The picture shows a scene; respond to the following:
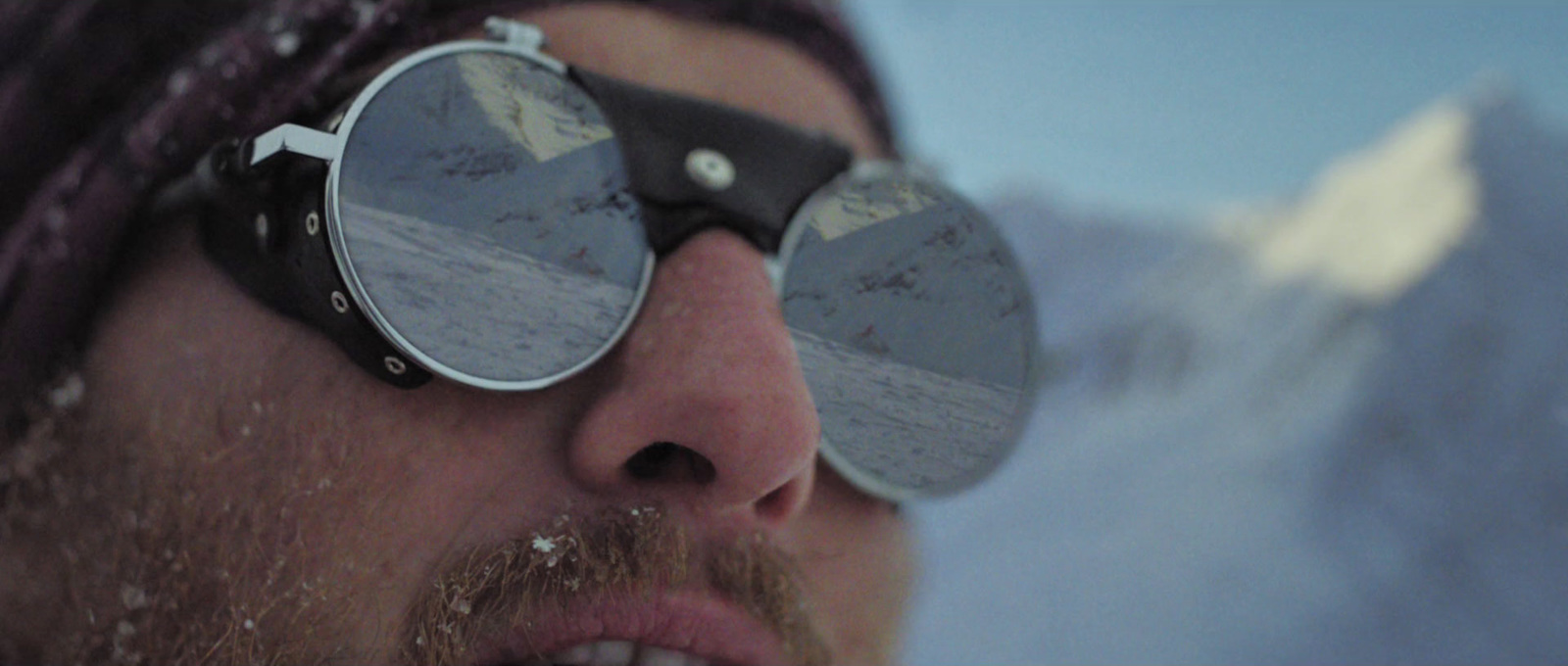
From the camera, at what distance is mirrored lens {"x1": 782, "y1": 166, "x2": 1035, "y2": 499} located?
0.72m

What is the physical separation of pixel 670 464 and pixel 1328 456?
1586mm

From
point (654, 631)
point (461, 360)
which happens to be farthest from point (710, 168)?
point (654, 631)

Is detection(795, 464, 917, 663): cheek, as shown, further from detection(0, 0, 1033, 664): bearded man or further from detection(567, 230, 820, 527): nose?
detection(567, 230, 820, 527): nose

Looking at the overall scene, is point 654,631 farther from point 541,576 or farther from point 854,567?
point 854,567

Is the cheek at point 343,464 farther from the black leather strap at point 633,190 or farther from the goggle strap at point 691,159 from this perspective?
the goggle strap at point 691,159

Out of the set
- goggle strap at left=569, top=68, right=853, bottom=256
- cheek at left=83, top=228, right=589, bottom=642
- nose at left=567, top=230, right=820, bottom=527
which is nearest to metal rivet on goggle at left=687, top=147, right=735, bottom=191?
goggle strap at left=569, top=68, right=853, bottom=256

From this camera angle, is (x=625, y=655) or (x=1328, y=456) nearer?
(x=625, y=655)

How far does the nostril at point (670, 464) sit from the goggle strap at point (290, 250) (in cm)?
16

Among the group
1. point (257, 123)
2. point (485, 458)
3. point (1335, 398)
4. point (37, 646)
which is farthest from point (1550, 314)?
point (37, 646)

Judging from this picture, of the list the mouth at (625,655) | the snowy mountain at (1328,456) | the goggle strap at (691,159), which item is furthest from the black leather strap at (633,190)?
the snowy mountain at (1328,456)

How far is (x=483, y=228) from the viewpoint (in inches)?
26.7

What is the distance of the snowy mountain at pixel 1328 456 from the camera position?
4.82ft

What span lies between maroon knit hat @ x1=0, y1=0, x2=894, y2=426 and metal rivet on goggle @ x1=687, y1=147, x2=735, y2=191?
246 mm

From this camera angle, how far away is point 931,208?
2.63ft
